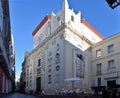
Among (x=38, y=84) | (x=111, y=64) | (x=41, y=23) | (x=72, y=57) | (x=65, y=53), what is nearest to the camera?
(x=111, y=64)

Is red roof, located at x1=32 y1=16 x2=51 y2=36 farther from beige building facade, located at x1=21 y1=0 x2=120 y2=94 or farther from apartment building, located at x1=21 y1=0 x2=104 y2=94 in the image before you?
beige building facade, located at x1=21 y1=0 x2=120 y2=94

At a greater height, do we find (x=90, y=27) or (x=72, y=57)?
(x=90, y=27)

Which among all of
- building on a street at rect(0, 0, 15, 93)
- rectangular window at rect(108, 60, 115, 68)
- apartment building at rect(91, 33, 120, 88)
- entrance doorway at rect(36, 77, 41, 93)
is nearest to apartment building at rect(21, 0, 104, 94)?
entrance doorway at rect(36, 77, 41, 93)

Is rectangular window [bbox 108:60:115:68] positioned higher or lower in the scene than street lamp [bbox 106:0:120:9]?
lower

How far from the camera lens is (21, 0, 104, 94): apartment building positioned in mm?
37375

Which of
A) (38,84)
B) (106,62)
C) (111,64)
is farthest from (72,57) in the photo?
(38,84)

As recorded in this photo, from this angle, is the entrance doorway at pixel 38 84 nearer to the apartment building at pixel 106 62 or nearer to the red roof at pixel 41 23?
the red roof at pixel 41 23

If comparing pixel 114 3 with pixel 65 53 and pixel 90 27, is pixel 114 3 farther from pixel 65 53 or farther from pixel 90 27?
pixel 90 27

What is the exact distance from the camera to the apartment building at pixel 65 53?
37375 mm

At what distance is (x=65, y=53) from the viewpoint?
37125 mm

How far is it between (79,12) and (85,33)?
388 centimetres

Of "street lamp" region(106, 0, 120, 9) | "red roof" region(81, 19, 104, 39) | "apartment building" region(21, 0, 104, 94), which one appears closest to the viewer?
"street lamp" region(106, 0, 120, 9)

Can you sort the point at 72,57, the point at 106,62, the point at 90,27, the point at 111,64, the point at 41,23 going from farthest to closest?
the point at 41,23
the point at 90,27
the point at 72,57
the point at 106,62
the point at 111,64

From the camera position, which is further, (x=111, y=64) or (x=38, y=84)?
(x=38, y=84)
